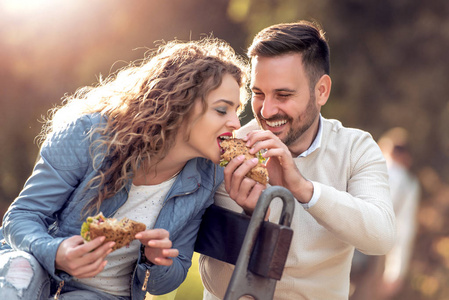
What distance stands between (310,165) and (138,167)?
0.91 meters

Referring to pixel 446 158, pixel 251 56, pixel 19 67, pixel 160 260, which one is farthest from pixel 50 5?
pixel 446 158

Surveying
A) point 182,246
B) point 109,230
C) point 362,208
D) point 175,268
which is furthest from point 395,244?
point 109,230

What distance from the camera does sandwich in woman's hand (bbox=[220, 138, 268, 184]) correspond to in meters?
2.35

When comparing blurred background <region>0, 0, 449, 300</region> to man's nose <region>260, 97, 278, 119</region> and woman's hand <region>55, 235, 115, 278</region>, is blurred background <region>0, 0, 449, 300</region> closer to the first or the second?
man's nose <region>260, 97, 278, 119</region>

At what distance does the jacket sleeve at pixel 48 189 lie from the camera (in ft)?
7.25

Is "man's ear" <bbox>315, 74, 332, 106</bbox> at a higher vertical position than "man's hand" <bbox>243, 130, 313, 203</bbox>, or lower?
higher

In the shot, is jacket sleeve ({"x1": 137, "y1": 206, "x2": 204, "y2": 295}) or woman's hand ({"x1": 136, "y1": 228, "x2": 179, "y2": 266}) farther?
jacket sleeve ({"x1": 137, "y1": 206, "x2": 204, "y2": 295})

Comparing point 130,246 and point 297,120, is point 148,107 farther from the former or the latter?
point 297,120

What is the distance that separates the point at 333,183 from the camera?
9.43 feet

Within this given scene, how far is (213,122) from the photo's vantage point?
95.6 inches

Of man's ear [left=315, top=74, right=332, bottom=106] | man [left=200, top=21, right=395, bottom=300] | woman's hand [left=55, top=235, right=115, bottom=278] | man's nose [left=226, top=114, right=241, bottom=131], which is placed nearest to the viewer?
woman's hand [left=55, top=235, right=115, bottom=278]

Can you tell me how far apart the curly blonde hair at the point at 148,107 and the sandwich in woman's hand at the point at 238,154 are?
0.21 m

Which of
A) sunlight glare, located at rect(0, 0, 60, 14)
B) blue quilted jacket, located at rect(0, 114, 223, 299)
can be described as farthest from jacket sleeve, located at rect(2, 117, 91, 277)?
sunlight glare, located at rect(0, 0, 60, 14)

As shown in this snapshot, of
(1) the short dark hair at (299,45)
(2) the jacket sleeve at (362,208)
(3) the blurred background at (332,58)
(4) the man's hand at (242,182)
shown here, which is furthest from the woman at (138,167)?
(3) the blurred background at (332,58)
